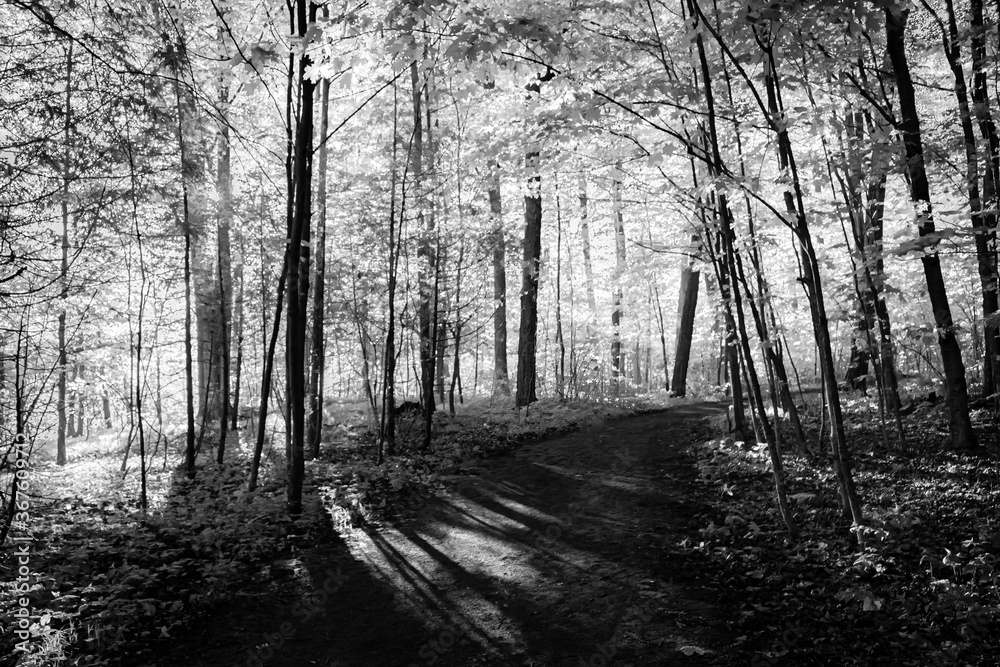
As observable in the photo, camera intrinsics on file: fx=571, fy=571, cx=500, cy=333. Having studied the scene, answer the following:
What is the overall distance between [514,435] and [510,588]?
7.06 m

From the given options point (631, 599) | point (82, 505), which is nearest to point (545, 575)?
point (631, 599)

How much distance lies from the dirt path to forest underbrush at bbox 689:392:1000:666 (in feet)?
1.26

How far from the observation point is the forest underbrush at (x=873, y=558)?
362cm

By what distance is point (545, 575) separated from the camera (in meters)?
5.08

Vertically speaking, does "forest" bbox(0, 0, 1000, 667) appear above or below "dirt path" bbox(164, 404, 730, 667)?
above

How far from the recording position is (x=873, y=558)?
15.3 ft

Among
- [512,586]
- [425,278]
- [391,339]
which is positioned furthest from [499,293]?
[512,586]

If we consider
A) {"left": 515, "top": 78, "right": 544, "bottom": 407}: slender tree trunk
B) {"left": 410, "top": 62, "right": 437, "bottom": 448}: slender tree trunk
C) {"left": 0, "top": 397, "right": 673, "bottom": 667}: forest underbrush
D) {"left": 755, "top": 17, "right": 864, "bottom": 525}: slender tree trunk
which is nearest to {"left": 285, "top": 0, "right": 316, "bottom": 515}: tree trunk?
{"left": 0, "top": 397, "right": 673, "bottom": 667}: forest underbrush

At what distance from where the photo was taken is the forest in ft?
13.6

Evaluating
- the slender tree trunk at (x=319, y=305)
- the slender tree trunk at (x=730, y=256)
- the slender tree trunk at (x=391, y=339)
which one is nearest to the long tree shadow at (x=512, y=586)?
the slender tree trunk at (x=730, y=256)

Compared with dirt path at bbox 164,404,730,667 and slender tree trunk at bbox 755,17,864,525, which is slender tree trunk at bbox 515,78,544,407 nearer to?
dirt path at bbox 164,404,730,667

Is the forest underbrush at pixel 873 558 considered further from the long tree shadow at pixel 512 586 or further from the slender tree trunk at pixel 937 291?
the long tree shadow at pixel 512 586

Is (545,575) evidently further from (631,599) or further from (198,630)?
(198,630)

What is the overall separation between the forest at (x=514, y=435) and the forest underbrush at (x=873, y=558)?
3cm
